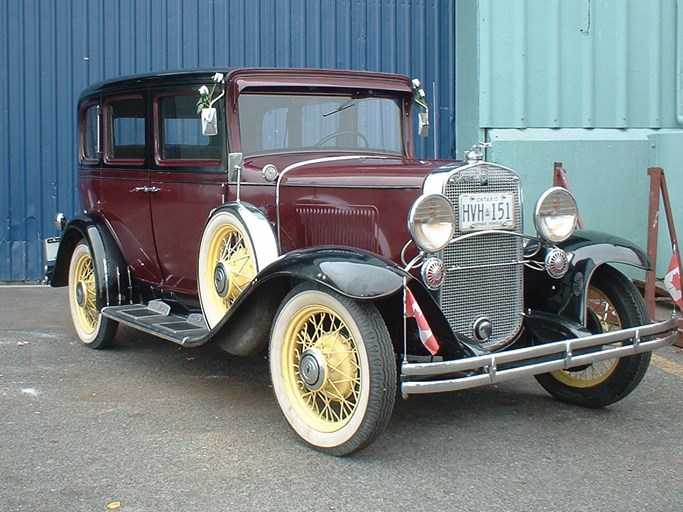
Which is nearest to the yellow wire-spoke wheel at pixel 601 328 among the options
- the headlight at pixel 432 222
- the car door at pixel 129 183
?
the headlight at pixel 432 222

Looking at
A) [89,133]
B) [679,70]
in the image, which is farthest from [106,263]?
[679,70]

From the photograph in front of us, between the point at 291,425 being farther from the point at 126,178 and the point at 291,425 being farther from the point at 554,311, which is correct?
the point at 126,178

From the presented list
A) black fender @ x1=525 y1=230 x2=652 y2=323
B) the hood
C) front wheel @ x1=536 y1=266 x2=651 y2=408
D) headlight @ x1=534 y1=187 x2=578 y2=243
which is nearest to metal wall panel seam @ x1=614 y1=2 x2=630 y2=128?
the hood

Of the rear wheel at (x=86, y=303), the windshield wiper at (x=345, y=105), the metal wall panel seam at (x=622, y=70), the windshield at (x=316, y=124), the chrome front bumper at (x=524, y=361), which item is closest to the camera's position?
the chrome front bumper at (x=524, y=361)

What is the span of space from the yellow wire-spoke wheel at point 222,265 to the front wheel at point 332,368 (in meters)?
0.51

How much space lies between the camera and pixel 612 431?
4.49m

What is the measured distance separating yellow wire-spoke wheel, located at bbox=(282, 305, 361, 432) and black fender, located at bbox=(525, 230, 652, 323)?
3.78 ft

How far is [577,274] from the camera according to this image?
4.64 metres

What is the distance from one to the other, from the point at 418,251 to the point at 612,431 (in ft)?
4.14

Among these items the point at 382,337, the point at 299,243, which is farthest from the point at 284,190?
the point at 382,337

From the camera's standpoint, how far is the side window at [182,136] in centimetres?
538

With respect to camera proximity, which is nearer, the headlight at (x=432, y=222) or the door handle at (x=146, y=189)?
the headlight at (x=432, y=222)

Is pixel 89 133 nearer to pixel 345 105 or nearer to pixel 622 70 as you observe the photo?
pixel 345 105

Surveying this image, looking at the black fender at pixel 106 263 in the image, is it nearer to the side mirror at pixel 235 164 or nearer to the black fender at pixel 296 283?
the side mirror at pixel 235 164
